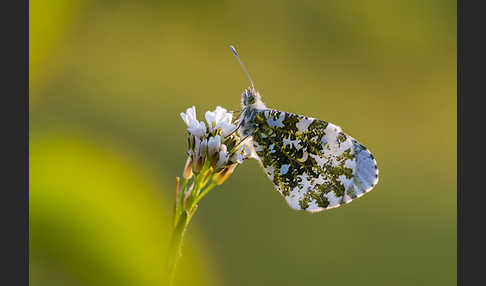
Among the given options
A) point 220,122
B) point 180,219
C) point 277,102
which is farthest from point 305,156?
point 277,102

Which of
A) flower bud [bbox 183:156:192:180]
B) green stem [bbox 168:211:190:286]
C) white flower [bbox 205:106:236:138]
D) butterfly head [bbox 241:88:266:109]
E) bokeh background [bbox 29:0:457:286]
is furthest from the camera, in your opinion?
bokeh background [bbox 29:0:457:286]

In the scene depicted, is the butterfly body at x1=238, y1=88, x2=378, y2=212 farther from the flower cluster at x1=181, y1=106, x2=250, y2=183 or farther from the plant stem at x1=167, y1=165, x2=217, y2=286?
the plant stem at x1=167, y1=165, x2=217, y2=286

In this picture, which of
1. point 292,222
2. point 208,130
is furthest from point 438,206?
point 208,130

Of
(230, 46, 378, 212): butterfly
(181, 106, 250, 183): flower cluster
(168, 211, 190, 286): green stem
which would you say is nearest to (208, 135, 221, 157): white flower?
(181, 106, 250, 183): flower cluster

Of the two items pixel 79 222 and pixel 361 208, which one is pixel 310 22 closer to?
pixel 361 208

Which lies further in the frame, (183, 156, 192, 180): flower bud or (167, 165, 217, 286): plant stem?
(183, 156, 192, 180): flower bud

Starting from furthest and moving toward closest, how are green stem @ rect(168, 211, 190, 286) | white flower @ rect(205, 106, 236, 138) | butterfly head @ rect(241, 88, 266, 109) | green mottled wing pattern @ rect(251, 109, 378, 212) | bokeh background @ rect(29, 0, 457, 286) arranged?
1. bokeh background @ rect(29, 0, 457, 286)
2. butterfly head @ rect(241, 88, 266, 109)
3. green mottled wing pattern @ rect(251, 109, 378, 212)
4. white flower @ rect(205, 106, 236, 138)
5. green stem @ rect(168, 211, 190, 286)

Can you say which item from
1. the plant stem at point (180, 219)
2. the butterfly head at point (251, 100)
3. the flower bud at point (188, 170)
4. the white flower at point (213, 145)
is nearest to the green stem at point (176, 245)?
the plant stem at point (180, 219)

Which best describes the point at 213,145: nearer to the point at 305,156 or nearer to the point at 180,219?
the point at 180,219

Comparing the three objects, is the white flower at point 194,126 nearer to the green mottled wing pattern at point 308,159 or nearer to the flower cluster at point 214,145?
the flower cluster at point 214,145
